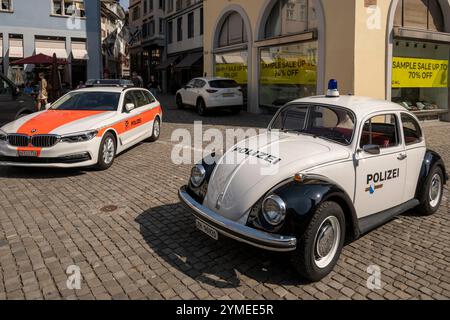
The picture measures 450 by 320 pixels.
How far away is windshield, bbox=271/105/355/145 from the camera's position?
4.35 m

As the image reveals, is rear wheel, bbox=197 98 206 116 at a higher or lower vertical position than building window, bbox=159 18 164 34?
lower

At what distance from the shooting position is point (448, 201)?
19.6 feet

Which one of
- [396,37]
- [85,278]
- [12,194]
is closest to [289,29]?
[396,37]

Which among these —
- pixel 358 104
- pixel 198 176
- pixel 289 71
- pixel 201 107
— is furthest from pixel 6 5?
pixel 358 104

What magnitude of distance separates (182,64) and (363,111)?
96.4 ft

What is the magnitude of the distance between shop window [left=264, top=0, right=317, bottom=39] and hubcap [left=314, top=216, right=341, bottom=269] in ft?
38.9

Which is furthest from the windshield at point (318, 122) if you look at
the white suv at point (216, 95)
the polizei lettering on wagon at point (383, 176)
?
the white suv at point (216, 95)

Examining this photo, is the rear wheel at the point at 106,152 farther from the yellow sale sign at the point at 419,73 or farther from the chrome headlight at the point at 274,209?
the yellow sale sign at the point at 419,73

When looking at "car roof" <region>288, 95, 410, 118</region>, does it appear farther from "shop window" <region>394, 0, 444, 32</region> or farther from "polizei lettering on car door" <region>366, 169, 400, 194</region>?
"shop window" <region>394, 0, 444, 32</region>

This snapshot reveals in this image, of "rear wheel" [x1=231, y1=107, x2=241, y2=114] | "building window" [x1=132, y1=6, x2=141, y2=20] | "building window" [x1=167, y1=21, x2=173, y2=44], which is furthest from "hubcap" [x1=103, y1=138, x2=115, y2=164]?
"building window" [x1=132, y1=6, x2=141, y2=20]

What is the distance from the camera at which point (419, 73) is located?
15.0 metres

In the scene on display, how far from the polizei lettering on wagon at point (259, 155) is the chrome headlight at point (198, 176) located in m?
0.43
